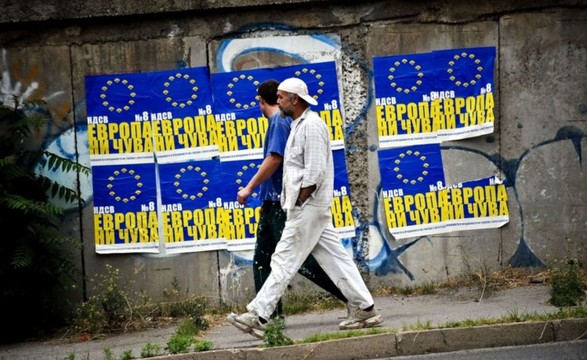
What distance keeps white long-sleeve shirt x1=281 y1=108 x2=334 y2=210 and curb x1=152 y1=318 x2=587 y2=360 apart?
1.17m

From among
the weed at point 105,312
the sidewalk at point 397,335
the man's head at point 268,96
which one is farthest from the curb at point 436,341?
the man's head at point 268,96

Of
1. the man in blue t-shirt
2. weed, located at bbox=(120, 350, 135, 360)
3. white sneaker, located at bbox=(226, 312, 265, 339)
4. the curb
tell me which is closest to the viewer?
the curb

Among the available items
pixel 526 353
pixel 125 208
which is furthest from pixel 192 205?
pixel 526 353

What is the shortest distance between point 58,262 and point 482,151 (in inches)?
160

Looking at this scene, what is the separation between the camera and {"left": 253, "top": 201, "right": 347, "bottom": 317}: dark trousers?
9.48 meters

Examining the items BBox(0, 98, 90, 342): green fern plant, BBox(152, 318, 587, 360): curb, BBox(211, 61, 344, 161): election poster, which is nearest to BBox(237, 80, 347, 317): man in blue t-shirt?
BBox(152, 318, 587, 360): curb

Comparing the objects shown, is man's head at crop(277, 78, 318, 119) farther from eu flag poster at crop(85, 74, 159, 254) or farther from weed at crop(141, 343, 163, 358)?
eu flag poster at crop(85, 74, 159, 254)

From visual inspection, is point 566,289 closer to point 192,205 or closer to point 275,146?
point 275,146

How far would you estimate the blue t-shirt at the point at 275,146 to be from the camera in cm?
930

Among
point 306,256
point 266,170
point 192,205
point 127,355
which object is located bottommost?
point 127,355

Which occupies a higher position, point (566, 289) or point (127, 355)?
point (566, 289)

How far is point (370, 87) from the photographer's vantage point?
11.0 m

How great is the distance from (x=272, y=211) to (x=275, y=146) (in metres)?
0.56

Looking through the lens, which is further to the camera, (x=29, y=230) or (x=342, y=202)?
(x=342, y=202)
